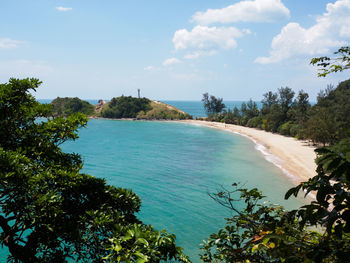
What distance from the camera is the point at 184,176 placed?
29375mm

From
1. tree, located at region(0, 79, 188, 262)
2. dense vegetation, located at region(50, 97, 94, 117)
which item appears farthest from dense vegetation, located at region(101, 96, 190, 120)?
tree, located at region(0, 79, 188, 262)

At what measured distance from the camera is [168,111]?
122 metres

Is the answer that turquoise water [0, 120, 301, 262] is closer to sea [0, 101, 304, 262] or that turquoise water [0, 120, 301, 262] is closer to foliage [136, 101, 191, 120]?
sea [0, 101, 304, 262]

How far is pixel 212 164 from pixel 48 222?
104 ft

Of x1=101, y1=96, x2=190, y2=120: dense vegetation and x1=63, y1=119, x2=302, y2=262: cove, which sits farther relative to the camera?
x1=101, y1=96, x2=190, y2=120: dense vegetation

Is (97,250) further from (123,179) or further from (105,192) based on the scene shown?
(123,179)

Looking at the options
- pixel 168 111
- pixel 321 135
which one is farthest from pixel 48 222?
pixel 168 111

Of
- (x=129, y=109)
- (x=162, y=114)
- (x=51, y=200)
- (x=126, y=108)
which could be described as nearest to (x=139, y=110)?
(x=129, y=109)

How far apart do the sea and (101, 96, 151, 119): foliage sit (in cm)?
7369

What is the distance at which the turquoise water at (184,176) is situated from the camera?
18.2 metres

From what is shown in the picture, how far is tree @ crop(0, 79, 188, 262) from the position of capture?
15.3 feet

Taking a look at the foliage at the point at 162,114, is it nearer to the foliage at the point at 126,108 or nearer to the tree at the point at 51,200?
the foliage at the point at 126,108

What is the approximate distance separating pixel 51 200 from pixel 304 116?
5868cm

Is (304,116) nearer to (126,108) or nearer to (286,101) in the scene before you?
(286,101)
